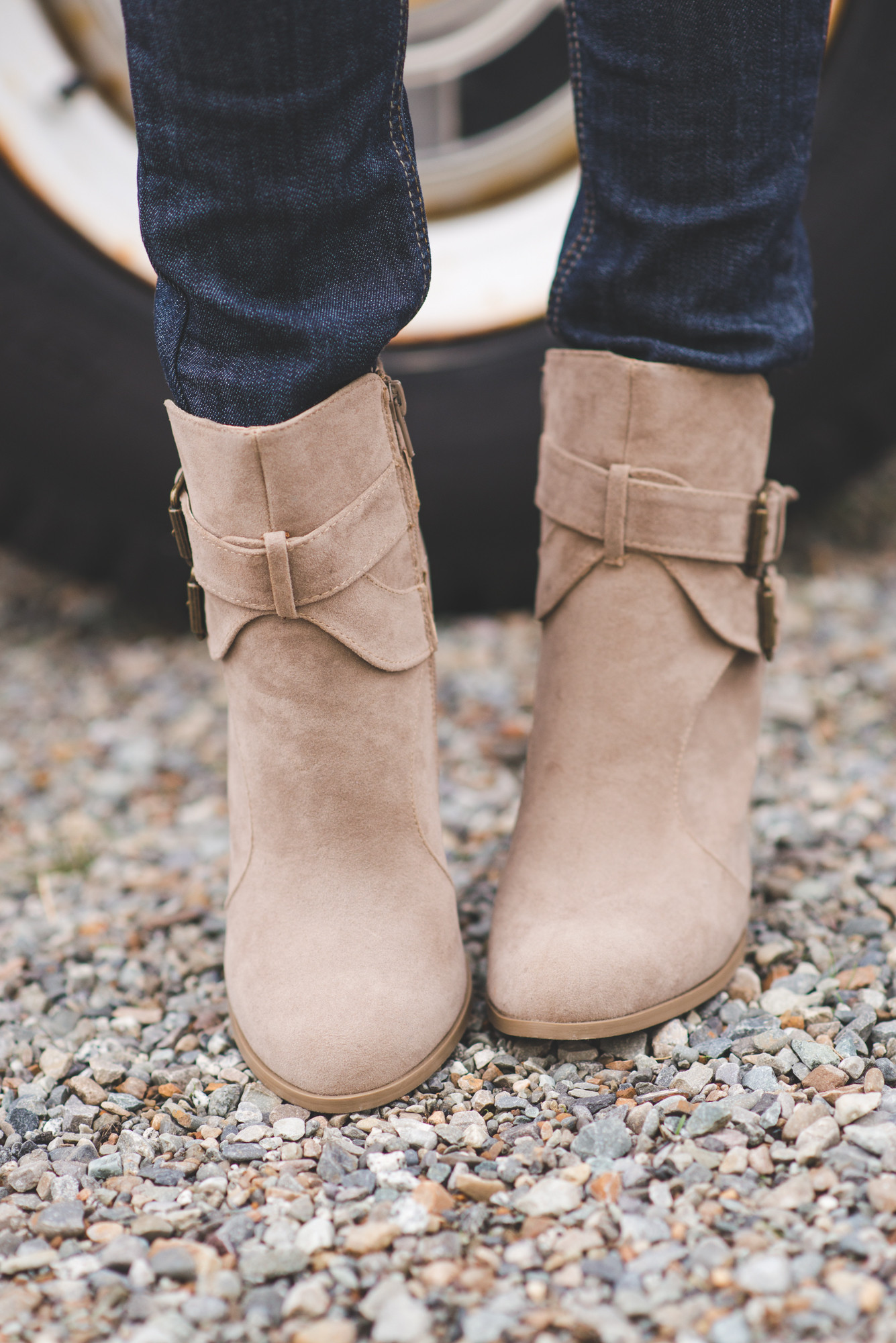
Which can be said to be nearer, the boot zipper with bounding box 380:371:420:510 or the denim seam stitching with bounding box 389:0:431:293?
the denim seam stitching with bounding box 389:0:431:293

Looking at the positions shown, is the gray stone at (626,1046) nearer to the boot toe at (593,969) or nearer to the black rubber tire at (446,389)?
the boot toe at (593,969)

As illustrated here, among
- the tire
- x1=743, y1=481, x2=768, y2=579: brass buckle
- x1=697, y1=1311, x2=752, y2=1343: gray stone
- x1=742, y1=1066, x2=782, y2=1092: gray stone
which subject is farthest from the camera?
the tire

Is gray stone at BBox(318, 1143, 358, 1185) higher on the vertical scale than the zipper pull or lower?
lower

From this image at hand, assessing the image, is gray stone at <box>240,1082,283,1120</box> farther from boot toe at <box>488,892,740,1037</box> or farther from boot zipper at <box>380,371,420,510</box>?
boot zipper at <box>380,371,420,510</box>

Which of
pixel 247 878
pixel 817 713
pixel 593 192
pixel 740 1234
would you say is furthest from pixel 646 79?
pixel 817 713

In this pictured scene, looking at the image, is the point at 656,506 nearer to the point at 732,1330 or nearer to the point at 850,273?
the point at 732,1330

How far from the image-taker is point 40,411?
1.53 meters

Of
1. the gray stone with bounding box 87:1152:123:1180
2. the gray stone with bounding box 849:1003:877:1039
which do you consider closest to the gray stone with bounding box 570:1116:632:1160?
the gray stone with bounding box 849:1003:877:1039

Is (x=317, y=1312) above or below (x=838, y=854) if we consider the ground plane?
above

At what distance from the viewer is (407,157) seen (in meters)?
0.75

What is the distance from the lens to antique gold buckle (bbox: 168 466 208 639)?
0.87m

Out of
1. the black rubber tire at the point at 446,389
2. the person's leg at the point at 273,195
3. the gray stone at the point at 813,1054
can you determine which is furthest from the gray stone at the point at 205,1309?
the black rubber tire at the point at 446,389

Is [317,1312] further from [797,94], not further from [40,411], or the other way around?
[40,411]

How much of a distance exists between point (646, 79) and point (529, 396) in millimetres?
707
